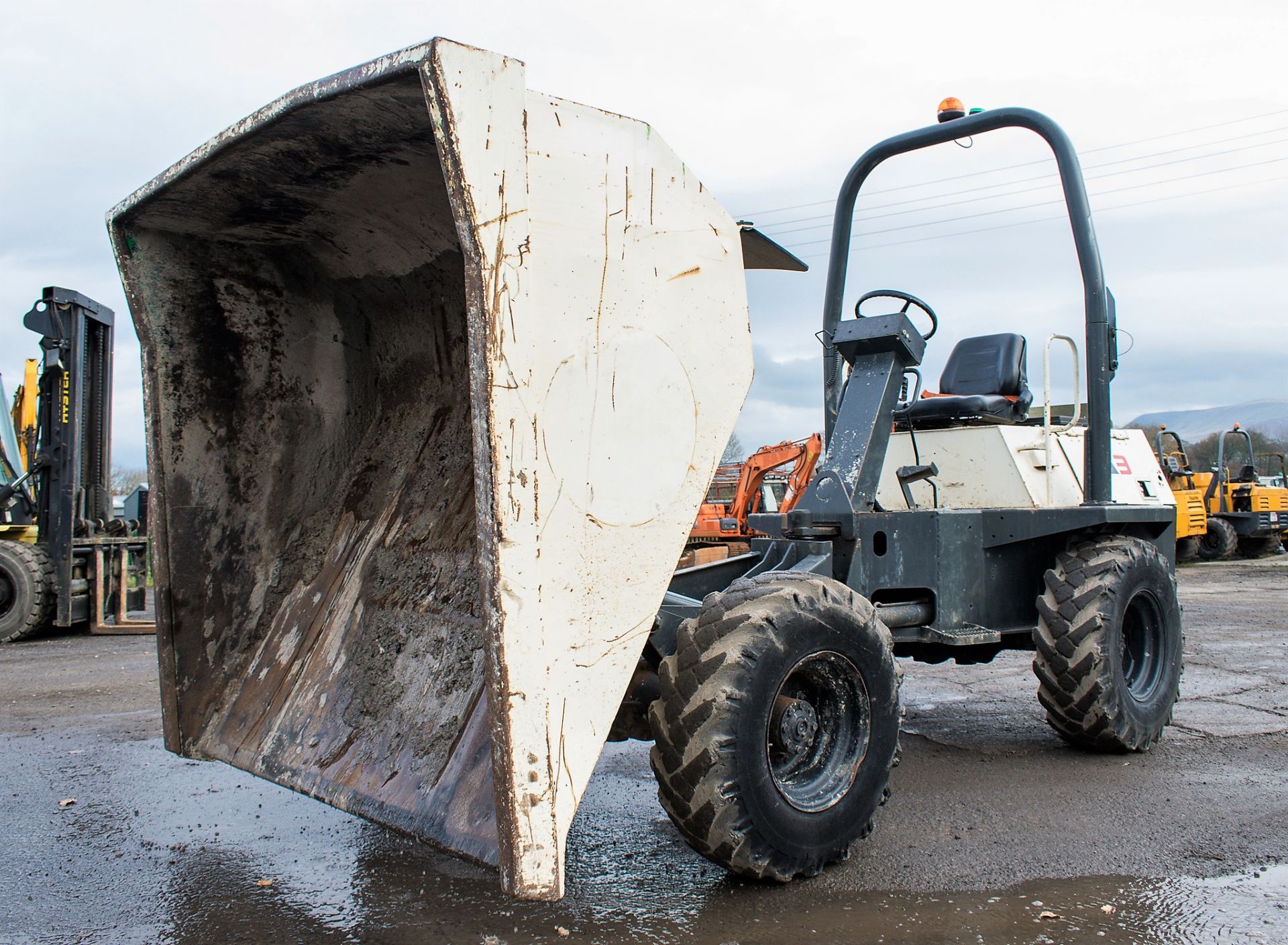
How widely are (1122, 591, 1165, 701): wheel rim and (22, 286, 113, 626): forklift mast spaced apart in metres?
8.99

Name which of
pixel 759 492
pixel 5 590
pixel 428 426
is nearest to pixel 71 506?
pixel 5 590

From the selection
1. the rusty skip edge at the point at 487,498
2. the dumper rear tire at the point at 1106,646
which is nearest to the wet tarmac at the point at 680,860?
the dumper rear tire at the point at 1106,646

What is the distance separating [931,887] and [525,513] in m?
1.89

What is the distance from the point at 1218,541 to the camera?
65.5 ft

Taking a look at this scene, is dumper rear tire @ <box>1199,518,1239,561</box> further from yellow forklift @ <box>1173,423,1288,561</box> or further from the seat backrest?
the seat backrest

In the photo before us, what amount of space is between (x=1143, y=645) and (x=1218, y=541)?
56.0 ft

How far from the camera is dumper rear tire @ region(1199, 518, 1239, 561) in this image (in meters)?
19.9

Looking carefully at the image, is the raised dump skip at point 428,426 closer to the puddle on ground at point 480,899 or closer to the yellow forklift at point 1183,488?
the puddle on ground at point 480,899

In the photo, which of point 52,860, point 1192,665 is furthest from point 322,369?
point 1192,665

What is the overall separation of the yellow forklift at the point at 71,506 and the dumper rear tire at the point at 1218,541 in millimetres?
18379

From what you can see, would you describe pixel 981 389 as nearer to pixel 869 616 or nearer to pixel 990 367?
pixel 990 367

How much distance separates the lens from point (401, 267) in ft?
13.3

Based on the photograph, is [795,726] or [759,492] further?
[759,492]

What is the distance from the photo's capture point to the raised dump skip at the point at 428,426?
8.09 feet
